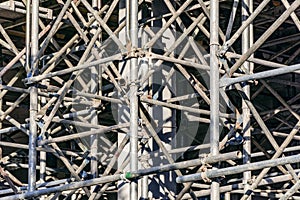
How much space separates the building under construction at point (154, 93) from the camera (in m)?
10.4

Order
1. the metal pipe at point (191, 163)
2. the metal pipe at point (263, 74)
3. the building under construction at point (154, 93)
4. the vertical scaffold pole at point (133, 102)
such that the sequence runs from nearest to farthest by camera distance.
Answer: the metal pipe at point (263, 74) < the metal pipe at point (191, 163) < the building under construction at point (154, 93) < the vertical scaffold pole at point (133, 102)

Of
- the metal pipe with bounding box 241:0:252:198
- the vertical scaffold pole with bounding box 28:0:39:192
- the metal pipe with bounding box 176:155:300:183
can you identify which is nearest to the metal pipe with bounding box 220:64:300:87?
the metal pipe with bounding box 176:155:300:183

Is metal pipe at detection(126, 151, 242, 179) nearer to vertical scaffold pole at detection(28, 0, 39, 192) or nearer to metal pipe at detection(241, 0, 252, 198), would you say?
metal pipe at detection(241, 0, 252, 198)

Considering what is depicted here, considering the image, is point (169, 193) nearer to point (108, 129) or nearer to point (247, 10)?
point (108, 129)

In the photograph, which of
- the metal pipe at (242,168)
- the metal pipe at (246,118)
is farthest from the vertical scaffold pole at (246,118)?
the metal pipe at (242,168)

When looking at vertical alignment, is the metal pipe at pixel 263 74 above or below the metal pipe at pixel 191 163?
above

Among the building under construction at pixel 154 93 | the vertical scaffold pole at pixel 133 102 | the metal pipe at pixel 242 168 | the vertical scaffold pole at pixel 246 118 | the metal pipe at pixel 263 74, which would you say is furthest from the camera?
the vertical scaffold pole at pixel 246 118

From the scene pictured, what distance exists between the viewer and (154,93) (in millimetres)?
12953

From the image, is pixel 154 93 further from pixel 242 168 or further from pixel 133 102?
pixel 242 168

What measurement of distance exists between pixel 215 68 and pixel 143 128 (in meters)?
2.06

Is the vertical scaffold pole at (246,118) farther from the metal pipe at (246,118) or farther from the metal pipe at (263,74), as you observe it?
the metal pipe at (263,74)

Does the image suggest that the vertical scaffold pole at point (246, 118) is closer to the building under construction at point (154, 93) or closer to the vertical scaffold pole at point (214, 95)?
the building under construction at point (154, 93)

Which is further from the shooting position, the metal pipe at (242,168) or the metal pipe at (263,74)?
the metal pipe at (263,74)

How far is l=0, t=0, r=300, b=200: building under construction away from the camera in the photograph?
1039 cm
